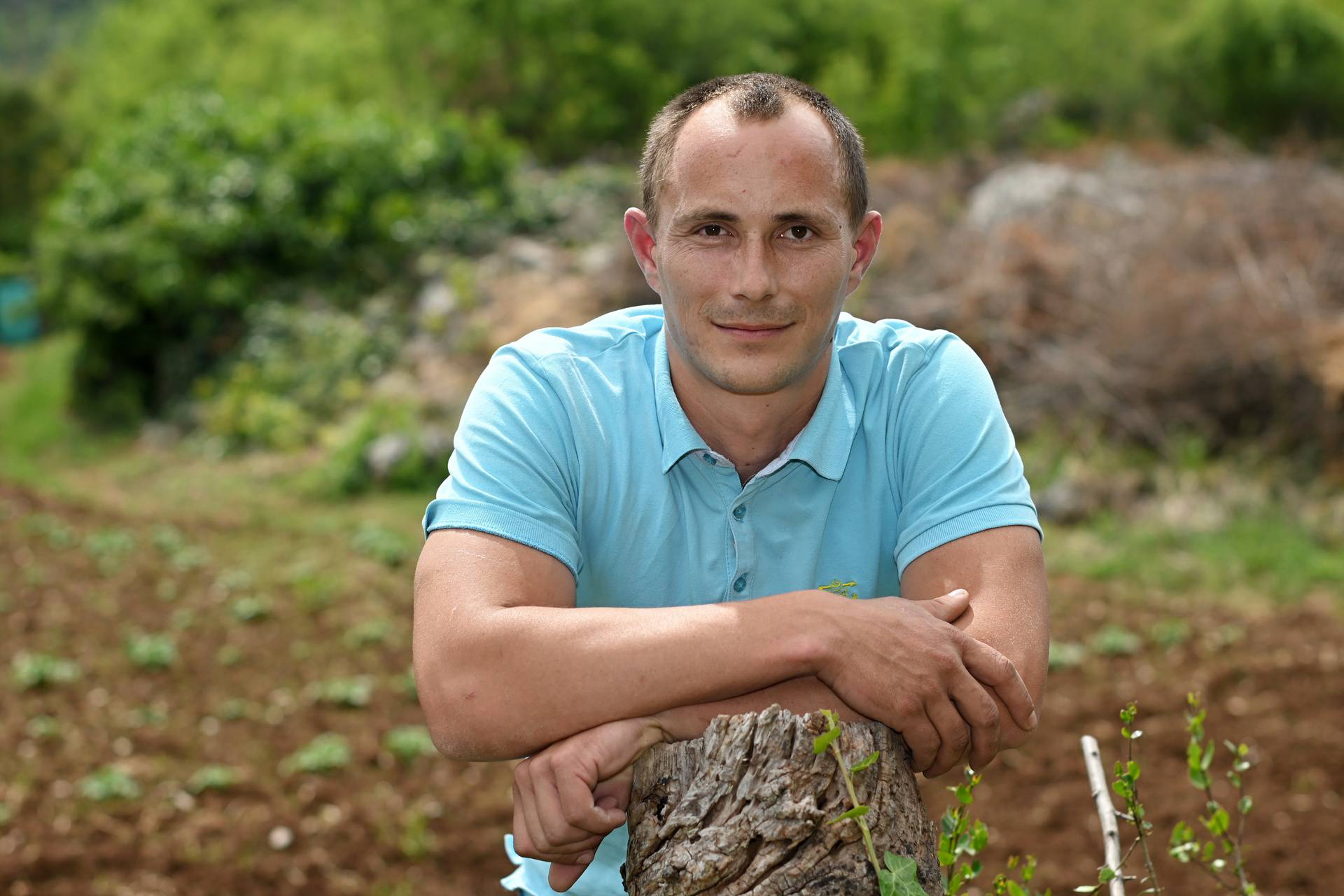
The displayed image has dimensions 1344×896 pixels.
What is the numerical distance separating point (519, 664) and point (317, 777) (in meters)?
3.46

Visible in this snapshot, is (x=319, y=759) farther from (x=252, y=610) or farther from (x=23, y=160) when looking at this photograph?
(x=23, y=160)

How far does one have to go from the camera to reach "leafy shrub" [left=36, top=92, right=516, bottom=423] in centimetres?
1240

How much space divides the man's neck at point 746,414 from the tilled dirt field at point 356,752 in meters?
2.59

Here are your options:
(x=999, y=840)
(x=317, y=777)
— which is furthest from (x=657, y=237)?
(x=317, y=777)

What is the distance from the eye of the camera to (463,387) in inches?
403

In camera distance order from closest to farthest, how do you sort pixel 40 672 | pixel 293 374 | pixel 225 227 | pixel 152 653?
1. pixel 40 672
2. pixel 152 653
3. pixel 293 374
4. pixel 225 227

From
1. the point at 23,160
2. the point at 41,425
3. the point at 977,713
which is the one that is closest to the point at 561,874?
the point at 977,713

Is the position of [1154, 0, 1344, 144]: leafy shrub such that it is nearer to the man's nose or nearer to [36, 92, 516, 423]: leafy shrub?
[36, 92, 516, 423]: leafy shrub

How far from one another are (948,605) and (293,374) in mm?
10314

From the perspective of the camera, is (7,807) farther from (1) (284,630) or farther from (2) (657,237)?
(2) (657,237)

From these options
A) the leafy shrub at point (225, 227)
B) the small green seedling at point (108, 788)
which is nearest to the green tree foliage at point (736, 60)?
the leafy shrub at point (225, 227)

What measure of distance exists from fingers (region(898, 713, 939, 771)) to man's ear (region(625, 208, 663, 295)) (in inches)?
31.5

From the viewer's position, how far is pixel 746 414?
2.15 metres

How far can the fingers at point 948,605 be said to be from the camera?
185 cm
